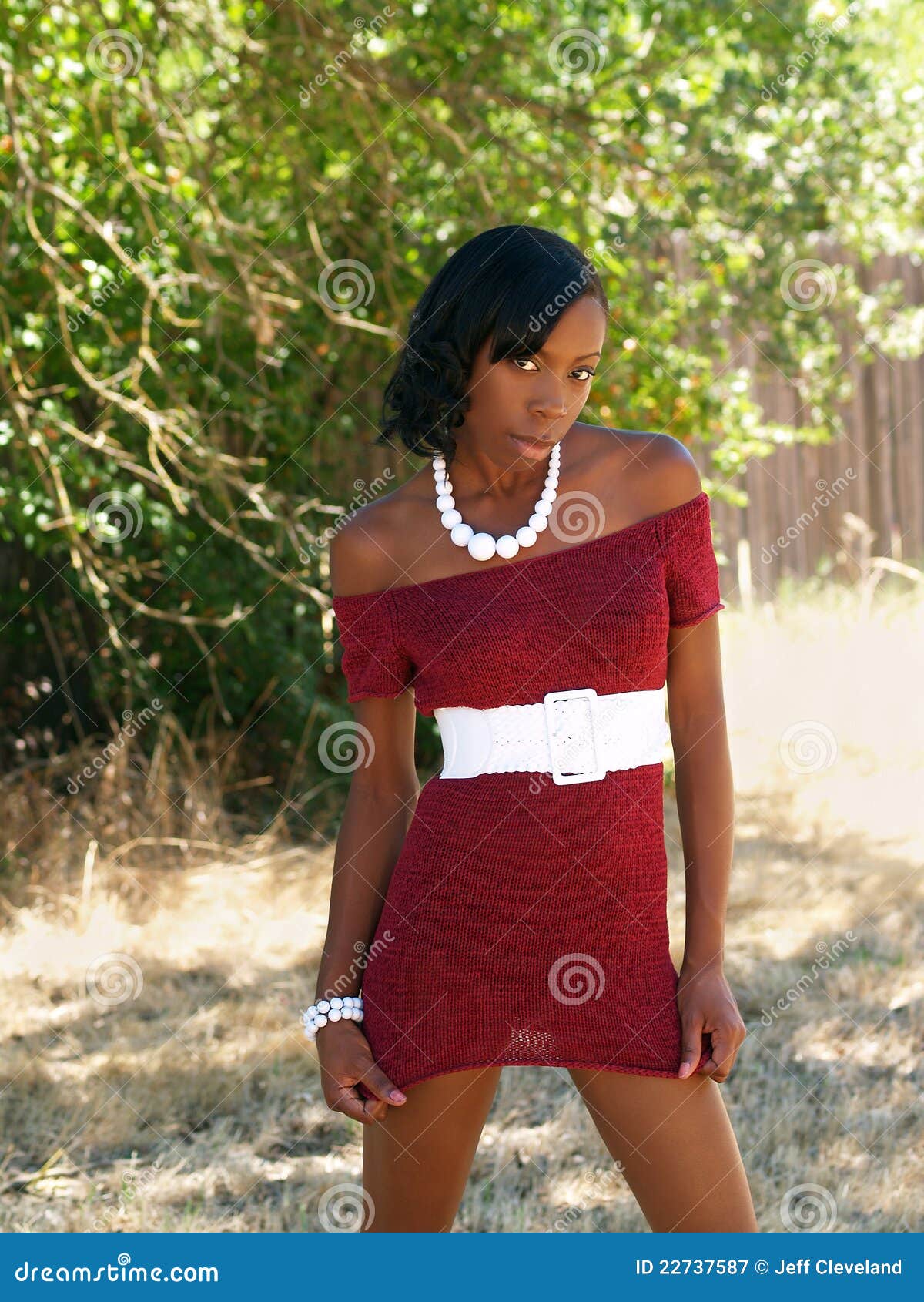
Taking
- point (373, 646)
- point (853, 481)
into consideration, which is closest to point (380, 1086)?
point (373, 646)

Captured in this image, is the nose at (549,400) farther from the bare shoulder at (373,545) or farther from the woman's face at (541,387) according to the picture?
the bare shoulder at (373,545)

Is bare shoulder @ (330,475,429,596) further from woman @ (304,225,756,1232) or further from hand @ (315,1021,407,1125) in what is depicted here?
hand @ (315,1021,407,1125)

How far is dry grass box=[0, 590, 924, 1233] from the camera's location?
2.85 meters

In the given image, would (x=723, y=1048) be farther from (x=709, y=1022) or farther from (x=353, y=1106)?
(x=353, y=1106)

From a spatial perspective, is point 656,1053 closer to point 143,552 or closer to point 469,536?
point 469,536

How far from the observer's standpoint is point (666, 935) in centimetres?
167

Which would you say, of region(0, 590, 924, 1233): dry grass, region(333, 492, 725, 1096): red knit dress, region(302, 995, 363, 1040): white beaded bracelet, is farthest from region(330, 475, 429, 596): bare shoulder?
region(0, 590, 924, 1233): dry grass

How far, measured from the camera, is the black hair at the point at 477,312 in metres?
1.65

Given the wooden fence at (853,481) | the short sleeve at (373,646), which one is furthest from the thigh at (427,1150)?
the wooden fence at (853,481)

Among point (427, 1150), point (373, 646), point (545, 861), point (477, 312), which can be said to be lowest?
point (427, 1150)

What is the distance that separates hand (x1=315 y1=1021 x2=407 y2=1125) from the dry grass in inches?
46.6

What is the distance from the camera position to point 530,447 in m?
1.70

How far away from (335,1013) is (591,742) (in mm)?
491
